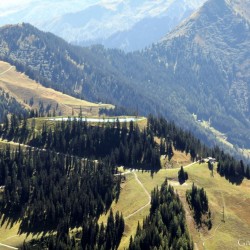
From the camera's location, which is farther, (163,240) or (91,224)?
(91,224)

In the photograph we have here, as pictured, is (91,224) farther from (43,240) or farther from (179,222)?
(179,222)

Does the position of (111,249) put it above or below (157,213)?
below

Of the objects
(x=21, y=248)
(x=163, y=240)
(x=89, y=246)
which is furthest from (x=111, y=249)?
(x=21, y=248)

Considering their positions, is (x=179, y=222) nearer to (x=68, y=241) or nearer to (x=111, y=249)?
(x=111, y=249)

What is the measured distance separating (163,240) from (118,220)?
26.3m

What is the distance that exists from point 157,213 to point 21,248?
57414 mm

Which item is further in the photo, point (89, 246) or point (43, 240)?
point (43, 240)

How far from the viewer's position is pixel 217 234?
19400 centimetres

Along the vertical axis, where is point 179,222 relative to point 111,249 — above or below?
above

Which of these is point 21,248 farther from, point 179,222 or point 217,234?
point 217,234

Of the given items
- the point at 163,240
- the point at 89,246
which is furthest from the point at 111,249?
the point at 163,240

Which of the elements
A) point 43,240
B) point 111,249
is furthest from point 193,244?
point 43,240

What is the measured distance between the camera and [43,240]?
646 feet

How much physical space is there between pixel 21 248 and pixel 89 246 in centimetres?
3092
